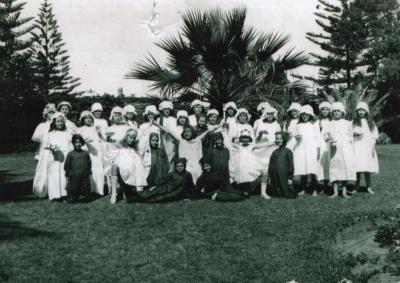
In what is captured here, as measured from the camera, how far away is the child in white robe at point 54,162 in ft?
31.4

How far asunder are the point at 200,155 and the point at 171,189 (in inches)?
42.6

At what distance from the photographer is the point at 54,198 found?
957 centimetres

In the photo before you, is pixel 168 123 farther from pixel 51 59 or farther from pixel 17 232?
pixel 51 59

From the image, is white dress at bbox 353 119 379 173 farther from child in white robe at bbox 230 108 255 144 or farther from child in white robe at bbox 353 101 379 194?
child in white robe at bbox 230 108 255 144

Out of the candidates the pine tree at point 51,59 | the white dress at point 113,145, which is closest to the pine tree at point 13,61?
the pine tree at point 51,59

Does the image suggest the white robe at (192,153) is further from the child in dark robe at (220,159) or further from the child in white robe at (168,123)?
the child in white robe at (168,123)

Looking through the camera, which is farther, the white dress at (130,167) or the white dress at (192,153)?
the white dress at (192,153)

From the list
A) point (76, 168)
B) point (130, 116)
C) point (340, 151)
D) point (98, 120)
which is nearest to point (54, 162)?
point (76, 168)

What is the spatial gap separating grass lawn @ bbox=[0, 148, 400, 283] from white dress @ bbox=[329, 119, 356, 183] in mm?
453

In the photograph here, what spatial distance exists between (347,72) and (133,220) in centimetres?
3029

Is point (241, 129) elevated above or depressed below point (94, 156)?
above

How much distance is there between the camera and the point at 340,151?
9789 millimetres

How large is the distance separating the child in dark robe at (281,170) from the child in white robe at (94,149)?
309 centimetres

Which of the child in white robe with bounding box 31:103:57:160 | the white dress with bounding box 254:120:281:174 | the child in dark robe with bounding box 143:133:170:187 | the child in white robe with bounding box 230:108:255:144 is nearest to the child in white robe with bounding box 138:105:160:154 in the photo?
the child in dark robe with bounding box 143:133:170:187
